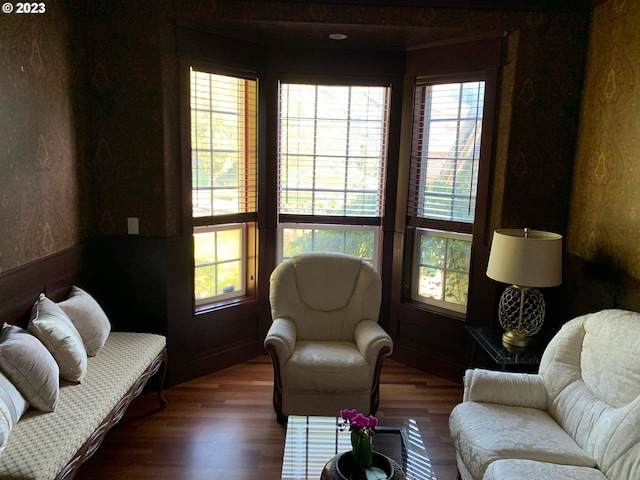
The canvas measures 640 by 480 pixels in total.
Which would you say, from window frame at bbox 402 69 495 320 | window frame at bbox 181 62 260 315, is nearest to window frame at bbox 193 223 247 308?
window frame at bbox 181 62 260 315

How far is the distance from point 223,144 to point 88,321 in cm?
160

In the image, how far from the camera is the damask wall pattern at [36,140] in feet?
8.35

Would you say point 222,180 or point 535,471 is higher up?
point 222,180

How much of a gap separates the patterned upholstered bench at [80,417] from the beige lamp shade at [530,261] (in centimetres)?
226

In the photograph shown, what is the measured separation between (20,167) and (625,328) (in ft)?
10.5

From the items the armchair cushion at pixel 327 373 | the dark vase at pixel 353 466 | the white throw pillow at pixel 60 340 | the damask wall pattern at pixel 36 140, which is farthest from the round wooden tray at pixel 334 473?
the damask wall pattern at pixel 36 140

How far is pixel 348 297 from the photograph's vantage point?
3570 mm

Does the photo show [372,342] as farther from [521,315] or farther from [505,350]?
[521,315]

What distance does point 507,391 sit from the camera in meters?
2.62

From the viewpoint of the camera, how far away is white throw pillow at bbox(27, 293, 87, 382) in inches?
97.3

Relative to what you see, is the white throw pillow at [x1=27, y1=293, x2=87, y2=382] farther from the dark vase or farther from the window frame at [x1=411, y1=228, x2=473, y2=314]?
the window frame at [x1=411, y1=228, x2=473, y2=314]

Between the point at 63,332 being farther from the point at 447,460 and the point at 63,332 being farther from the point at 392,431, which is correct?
the point at 447,460

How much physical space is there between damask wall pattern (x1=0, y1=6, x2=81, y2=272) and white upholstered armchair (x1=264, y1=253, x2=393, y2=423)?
1.47 meters

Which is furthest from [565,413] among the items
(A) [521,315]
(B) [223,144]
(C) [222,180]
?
(B) [223,144]
